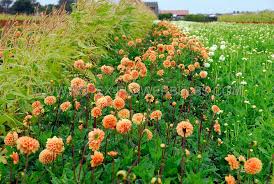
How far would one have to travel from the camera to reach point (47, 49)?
4031 millimetres

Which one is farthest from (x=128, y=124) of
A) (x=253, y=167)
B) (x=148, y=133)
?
(x=253, y=167)

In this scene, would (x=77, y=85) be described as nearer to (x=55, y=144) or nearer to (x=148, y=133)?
(x=148, y=133)

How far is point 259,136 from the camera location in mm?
3059

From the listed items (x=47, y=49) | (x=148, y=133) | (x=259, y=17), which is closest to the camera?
(x=148, y=133)

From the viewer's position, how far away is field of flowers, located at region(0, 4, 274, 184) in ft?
6.63

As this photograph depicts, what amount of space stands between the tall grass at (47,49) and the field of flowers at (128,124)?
0.06 ft

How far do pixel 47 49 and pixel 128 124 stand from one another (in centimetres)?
225

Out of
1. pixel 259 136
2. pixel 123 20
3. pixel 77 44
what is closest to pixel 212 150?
pixel 259 136

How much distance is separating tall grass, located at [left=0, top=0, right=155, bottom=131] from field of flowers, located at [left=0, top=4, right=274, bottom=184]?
0.02 m

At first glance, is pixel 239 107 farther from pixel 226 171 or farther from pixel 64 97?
pixel 64 97

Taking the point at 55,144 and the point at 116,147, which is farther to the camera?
the point at 116,147

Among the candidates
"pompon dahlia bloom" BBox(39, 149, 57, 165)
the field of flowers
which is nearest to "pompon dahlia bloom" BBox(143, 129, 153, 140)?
the field of flowers

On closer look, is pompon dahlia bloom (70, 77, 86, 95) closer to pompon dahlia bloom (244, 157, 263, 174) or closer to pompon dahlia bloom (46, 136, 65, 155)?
pompon dahlia bloom (46, 136, 65, 155)

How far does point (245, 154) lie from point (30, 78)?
5.61ft
